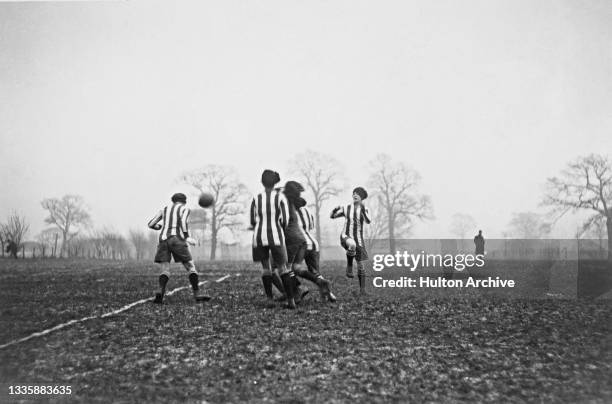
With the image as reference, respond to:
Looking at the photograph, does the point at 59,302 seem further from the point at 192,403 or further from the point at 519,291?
the point at 519,291

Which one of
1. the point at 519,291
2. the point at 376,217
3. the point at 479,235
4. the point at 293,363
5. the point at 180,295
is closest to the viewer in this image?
the point at 293,363

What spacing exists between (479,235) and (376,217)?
2113cm

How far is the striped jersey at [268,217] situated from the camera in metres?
6.96

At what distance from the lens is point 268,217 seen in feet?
23.0

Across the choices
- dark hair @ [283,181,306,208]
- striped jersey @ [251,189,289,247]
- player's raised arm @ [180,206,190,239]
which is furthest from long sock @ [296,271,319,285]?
player's raised arm @ [180,206,190,239]

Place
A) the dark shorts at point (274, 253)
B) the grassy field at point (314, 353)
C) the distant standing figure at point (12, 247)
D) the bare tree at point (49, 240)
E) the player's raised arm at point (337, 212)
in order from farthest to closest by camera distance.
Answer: the bare tree at point (49, 240) → the distant standing figure at point (12, 247) → the player's raised arm at point (337, 212) → the dark shorts at point (274, 253) → the grassy field at point (314, 353)

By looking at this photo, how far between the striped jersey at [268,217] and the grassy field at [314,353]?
1093 mm

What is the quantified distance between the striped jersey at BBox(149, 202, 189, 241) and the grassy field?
4.14 feet

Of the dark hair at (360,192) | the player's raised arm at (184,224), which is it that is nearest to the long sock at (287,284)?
the player's raised arm at (184,224)

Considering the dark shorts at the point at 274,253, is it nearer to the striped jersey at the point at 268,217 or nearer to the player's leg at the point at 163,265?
the striped jersey at the point at 268,217

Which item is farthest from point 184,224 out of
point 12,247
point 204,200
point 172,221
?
point 12,247

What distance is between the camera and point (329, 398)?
3.38m

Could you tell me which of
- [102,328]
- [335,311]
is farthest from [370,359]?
[102,328]

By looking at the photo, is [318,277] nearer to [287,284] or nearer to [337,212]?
[287,284]
